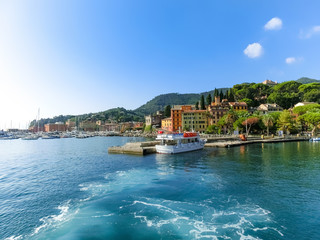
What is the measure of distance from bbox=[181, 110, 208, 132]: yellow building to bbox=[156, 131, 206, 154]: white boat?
1899 inches

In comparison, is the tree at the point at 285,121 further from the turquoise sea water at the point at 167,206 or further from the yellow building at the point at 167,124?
the yellow building at the point at 167,124

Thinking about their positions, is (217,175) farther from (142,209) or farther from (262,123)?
(262,123)

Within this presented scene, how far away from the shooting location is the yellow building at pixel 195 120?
100 meters

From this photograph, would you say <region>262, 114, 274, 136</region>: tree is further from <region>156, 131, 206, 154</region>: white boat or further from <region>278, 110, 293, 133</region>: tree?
<region>156, 131, 206, 154</region>: white boat

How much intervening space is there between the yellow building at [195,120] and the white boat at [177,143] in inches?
1899

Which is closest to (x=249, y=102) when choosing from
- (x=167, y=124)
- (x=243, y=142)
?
(x=167, y=124)

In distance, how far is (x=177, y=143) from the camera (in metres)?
46.9

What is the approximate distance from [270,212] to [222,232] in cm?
500

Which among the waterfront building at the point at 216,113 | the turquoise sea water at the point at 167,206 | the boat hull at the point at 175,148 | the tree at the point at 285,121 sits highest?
the waterfront building at the point at 216,113

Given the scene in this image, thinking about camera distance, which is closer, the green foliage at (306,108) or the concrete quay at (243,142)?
the concrete quay at (243,142)

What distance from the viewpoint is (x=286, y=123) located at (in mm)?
71750

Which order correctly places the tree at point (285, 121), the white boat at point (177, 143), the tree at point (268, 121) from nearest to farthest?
the white boat at point (177, 143), the tree at point (268, 121), the tree at point (285, 121)

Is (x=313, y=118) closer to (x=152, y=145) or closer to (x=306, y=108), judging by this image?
(x=306, y=108)

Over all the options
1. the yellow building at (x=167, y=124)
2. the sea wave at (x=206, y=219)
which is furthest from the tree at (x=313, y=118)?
the sea wave at (x=206, y=219)
